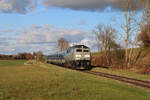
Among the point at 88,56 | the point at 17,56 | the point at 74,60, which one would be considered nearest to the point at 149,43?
the point at 88,56

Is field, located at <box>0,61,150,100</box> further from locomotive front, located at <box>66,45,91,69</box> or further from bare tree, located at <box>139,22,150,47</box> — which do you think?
bare tree, located at <box>139,22,150,47</box>

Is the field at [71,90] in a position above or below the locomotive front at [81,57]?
below

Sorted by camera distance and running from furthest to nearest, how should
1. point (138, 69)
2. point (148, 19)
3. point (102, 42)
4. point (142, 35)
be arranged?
point (102, 42) < point (142, 35) < point (148, 19) < point (138, 69)

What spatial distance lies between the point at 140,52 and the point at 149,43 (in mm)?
3183

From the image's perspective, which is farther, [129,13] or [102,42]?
[102,42]

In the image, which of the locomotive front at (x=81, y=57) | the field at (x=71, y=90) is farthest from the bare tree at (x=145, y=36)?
the field at (x=71, y=90)

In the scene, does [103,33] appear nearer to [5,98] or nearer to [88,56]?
[88,56]

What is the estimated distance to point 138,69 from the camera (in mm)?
27438

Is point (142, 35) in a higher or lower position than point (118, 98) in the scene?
higher

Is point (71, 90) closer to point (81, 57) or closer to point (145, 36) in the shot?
point (81, 57)

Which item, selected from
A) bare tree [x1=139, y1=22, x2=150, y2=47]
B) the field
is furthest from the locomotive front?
the field

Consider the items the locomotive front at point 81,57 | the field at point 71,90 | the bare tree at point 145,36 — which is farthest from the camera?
the bare tree at point 145,36

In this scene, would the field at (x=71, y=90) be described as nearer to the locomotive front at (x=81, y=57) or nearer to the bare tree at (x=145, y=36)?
the locomotive front at (x=81, y=57)

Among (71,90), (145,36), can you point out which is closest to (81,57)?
(145,36)
